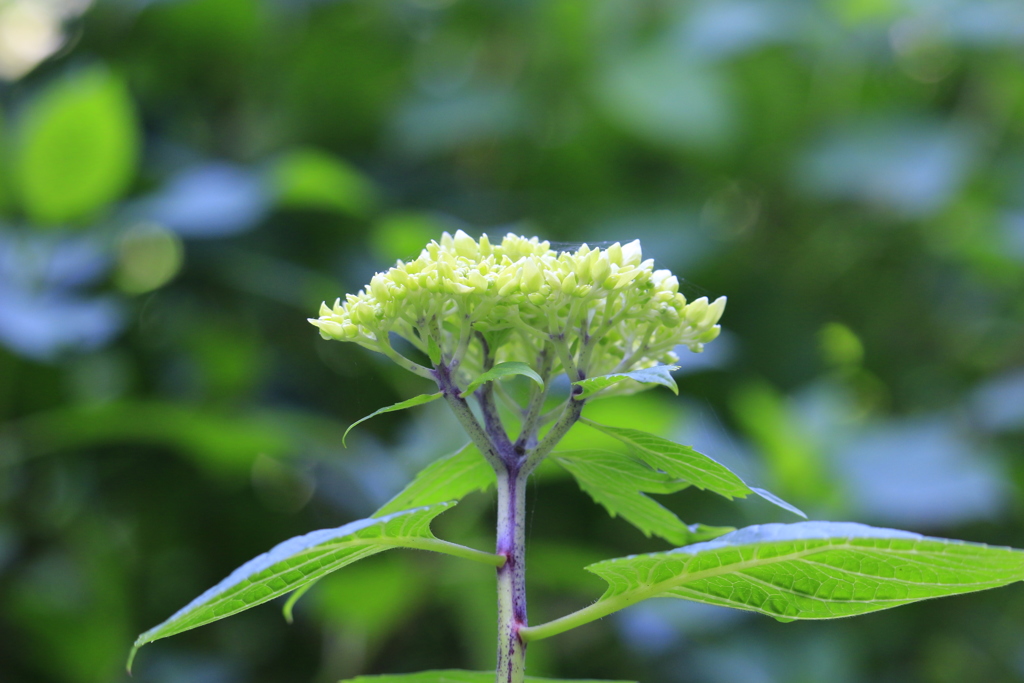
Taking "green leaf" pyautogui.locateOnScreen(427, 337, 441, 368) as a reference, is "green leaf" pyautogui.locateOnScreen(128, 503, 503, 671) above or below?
below

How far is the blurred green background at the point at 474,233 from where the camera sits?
152 centimetres

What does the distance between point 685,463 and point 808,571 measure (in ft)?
0.26

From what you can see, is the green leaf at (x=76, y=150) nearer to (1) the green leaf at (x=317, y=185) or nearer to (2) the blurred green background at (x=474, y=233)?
(2) the blurred green background at (x=474, y=233)

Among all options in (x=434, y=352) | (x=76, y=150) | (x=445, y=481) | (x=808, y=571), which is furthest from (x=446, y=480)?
(x=76, y=150)

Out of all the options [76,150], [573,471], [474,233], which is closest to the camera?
[573,471]

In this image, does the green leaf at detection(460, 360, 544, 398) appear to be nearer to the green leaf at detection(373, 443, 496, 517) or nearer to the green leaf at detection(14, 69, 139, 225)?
the green leaf at detection(373, 443, 496, 517)

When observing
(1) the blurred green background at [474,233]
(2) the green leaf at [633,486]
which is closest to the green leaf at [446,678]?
(2) the green leaf at [633,486]

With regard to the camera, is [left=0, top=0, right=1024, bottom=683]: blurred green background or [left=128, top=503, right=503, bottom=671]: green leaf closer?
[left=128, top=503, right=503, bottom=671]: green leaf

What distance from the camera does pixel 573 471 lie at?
53cm

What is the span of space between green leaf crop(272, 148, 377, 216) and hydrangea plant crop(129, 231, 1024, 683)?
1.08 metres

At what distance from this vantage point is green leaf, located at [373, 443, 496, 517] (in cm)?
53

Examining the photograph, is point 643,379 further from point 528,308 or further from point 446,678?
point 446,678

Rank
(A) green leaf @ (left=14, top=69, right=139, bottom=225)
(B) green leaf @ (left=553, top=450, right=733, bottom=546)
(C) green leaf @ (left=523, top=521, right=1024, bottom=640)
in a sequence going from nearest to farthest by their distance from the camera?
(C) green leaf @ (left=523, top=521, right=1024, bottom=640) < (B) green leaf @ (left=553, top=450, right=733, bottom=546) < (A) green leaf @ (left=14, top=69, right=139, bottom=225)

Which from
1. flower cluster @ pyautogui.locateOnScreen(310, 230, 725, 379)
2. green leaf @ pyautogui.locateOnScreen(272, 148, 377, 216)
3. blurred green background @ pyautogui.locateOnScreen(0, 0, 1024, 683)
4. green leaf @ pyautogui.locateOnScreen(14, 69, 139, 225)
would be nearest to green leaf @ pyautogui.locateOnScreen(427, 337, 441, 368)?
flower cluster @ pyautogui.locateOnScreen(310, 230, 725, 379)
